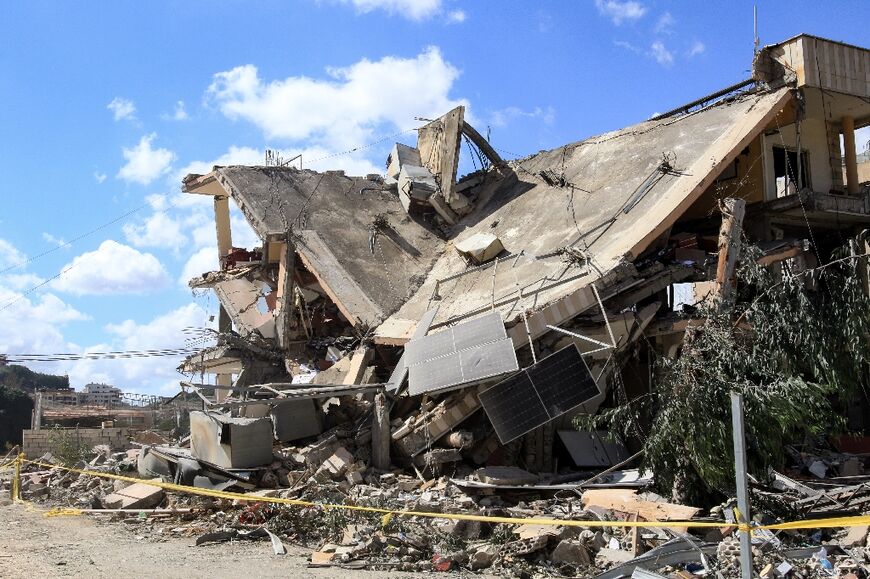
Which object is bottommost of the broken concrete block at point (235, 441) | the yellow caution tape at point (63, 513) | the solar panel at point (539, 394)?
the yellow caution tape at point (63, 513)

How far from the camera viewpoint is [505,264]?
16.4m

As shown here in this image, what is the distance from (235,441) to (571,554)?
590 cm

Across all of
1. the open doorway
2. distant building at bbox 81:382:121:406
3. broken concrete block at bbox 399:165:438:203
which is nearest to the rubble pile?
the open doorway

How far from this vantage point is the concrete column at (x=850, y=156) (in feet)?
58.2

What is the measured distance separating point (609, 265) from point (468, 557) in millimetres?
Result: 5868

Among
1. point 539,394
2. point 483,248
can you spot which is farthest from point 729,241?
point 483,248

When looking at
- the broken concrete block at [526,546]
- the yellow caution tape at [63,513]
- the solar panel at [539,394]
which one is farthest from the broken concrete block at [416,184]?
the broken concrete block at [526,546]

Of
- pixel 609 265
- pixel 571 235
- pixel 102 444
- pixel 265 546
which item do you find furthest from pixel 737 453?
pixel 102 444

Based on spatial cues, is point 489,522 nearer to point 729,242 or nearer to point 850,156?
point 729,242

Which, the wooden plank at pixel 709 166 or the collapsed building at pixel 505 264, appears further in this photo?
the wooden plank at pixel 709 166

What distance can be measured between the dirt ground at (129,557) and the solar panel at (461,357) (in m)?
3.65

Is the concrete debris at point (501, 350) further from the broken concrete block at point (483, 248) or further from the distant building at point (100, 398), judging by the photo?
the distant building at point (100, 398)

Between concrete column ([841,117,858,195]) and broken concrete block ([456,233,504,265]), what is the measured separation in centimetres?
746

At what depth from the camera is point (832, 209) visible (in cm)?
1678
